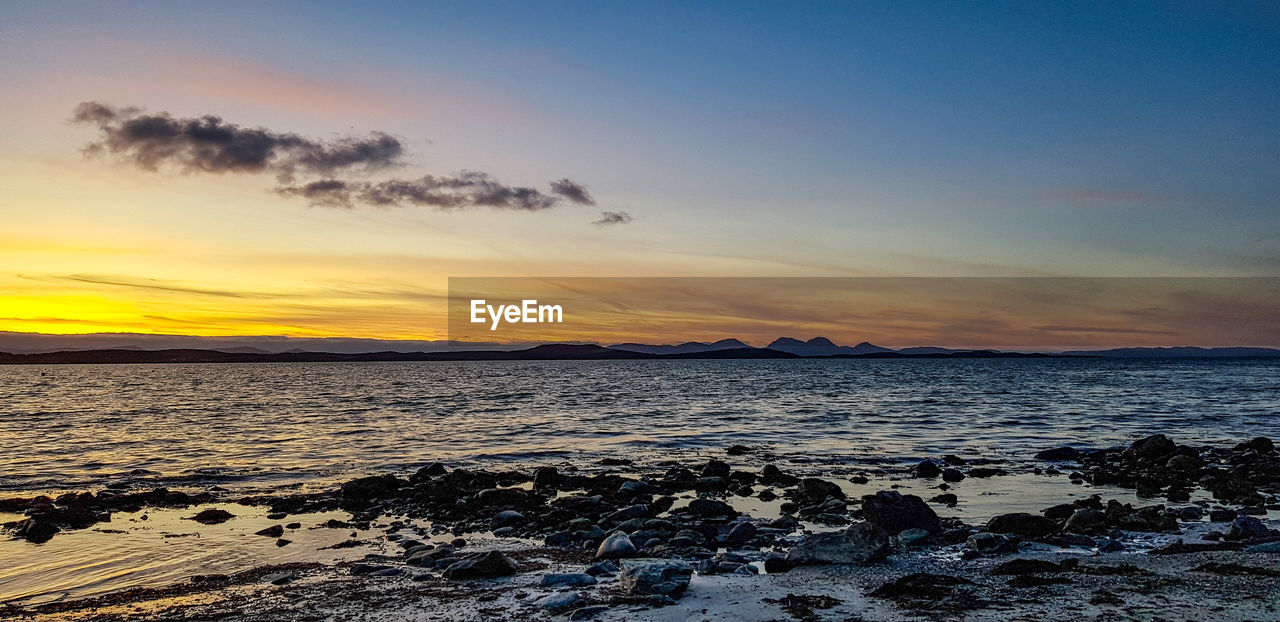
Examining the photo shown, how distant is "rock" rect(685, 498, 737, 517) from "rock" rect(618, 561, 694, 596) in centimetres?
601

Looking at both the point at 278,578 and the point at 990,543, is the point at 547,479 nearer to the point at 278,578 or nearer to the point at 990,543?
the point at 278,578

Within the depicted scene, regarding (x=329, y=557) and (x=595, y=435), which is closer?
(x=329, y=557)

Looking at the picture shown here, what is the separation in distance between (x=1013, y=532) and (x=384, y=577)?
36.0 feet

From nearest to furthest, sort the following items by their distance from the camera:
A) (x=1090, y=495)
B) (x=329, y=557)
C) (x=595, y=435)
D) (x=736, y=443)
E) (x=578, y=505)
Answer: (x=329, y=557)
(x=578, y=505)
(x=1090, y=495)
(x=736, y=443)
(x=595, y=435)

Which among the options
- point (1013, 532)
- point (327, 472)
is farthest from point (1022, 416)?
point (327, 472)

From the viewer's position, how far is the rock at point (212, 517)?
692 inches

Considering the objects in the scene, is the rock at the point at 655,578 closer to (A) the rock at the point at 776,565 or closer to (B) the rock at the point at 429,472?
(A) the rock at the point at 776,565

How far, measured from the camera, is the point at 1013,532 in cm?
1472

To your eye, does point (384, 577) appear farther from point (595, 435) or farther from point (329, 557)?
point (595, 435)

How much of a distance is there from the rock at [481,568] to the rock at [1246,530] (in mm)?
12329

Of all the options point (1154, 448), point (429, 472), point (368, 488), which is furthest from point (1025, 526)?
point (429, 472)

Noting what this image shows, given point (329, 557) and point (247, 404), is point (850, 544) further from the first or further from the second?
point (247, 404)

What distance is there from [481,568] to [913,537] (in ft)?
24.3

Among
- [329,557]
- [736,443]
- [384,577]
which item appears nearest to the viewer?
[384,577]
